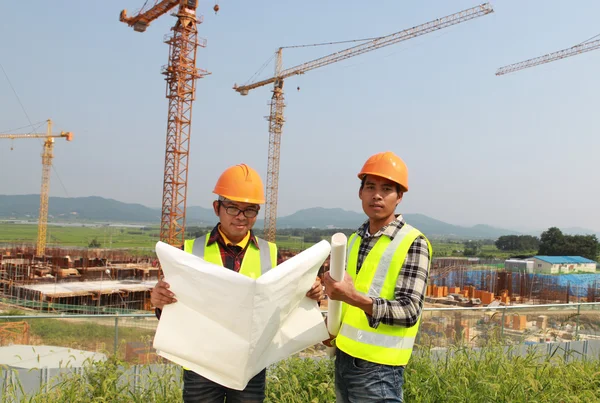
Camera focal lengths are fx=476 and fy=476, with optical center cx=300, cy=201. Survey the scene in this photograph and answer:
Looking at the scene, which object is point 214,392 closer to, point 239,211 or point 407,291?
point 239,211

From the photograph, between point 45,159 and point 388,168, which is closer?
point 388,168

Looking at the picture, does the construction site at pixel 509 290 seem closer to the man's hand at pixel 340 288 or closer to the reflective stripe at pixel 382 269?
the reflective stripe at pixel 382 269

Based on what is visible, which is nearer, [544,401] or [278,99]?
[544,401]

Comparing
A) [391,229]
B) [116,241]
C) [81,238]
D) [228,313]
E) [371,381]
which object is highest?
[391,229]

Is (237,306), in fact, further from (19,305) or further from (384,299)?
(19,305)

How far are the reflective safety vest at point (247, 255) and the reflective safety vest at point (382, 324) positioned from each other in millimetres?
465

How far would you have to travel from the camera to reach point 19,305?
85.8 ft

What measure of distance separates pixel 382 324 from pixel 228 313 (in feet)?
2.37

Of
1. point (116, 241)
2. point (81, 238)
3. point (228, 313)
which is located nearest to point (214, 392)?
point (228, 313)

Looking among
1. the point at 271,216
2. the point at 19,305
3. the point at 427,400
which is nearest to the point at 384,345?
the point at 427,400

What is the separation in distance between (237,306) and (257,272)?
1.22ft

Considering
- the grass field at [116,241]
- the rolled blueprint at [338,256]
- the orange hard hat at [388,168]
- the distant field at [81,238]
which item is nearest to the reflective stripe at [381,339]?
the rolled blueprint at [338,256]

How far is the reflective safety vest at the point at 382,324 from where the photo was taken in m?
2.21

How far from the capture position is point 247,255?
2350mm
